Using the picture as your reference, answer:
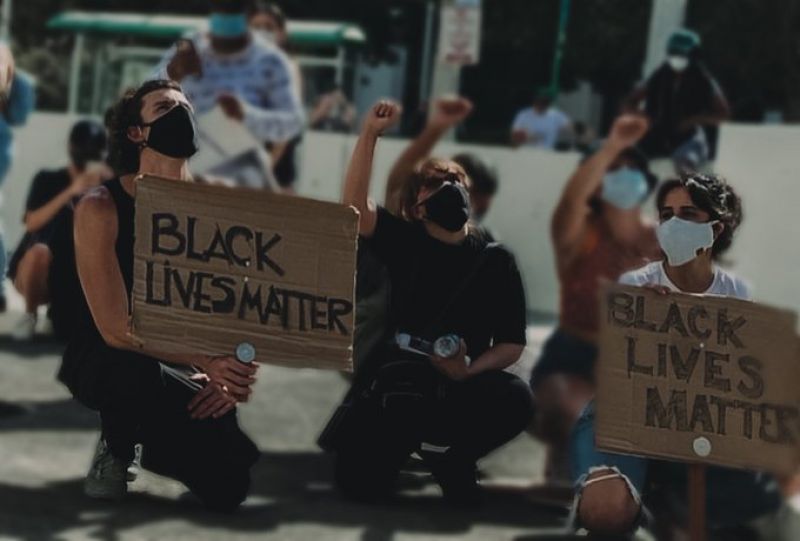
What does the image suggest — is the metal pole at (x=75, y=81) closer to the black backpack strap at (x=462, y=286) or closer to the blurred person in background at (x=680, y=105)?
the blurred person in background at (x=680, y=105)

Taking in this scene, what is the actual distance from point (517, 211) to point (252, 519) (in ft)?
22.1

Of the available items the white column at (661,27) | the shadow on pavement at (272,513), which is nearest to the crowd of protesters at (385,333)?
the shadow on pavement at (272,513)

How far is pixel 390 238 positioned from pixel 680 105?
6.51 m

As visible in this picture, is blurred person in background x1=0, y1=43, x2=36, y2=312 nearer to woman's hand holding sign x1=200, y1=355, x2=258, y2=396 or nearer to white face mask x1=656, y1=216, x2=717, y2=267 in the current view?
woman's hand holding sign x1=200, y1=355, x2=258, y2=396

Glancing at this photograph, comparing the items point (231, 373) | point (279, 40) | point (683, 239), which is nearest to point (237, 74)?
point (683, 239)

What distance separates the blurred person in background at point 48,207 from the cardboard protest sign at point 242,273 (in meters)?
0.38

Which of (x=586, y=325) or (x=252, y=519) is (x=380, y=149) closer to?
(x=252, y=519)

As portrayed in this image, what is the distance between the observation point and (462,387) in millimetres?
3322

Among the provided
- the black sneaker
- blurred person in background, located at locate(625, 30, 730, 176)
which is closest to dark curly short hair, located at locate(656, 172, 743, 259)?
the black sneaker

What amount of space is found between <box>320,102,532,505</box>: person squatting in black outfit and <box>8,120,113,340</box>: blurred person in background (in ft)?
1.94

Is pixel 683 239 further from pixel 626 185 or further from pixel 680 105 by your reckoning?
pixel 680 105

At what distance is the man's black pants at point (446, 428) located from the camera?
3.33 m

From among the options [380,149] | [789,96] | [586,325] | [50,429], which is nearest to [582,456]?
[586,325]

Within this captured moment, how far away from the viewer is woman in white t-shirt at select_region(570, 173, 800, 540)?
3.65 meters
